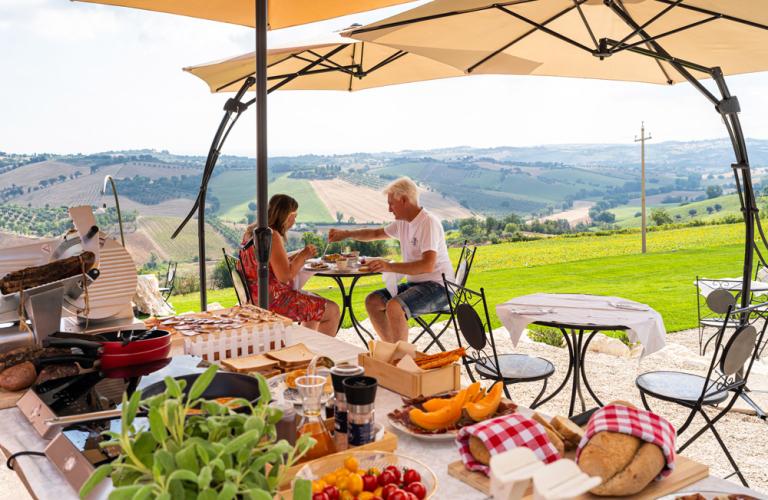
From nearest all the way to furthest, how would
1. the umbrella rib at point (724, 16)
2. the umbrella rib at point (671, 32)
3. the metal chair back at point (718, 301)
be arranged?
1. the umbrella rib at point (724, 16)
2. the umbrella rib at point (671, 32)
3. the metal chair back at point (718, 301)

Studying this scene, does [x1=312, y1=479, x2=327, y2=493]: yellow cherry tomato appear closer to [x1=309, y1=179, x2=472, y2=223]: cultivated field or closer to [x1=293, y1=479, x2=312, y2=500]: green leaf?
[x1=293, y1=479, x2=312, y2=500]: green leaf

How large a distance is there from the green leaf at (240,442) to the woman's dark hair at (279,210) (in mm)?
3569

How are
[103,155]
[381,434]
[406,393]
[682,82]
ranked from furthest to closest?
[103,155] < [682,82] < [406,393] < [381,434]

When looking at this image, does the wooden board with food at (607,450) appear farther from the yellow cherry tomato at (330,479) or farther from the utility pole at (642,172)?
the utility pole at (642,172)

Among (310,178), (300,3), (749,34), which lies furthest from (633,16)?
(310,178)

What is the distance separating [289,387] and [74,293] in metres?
0.90

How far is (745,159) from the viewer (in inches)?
150

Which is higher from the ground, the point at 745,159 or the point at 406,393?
the point at 745,159

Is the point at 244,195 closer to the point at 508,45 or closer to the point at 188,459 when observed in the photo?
the point at 508,45

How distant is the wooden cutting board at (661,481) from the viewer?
1.12m

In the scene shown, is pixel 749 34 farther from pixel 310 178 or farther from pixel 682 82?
pixel 310 178

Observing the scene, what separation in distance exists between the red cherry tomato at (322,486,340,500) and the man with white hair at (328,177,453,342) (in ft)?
11.3

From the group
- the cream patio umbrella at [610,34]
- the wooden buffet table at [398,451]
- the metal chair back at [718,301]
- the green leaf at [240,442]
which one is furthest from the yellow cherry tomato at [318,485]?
the metal chair back at [718,301]

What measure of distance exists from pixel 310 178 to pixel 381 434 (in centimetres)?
1609
